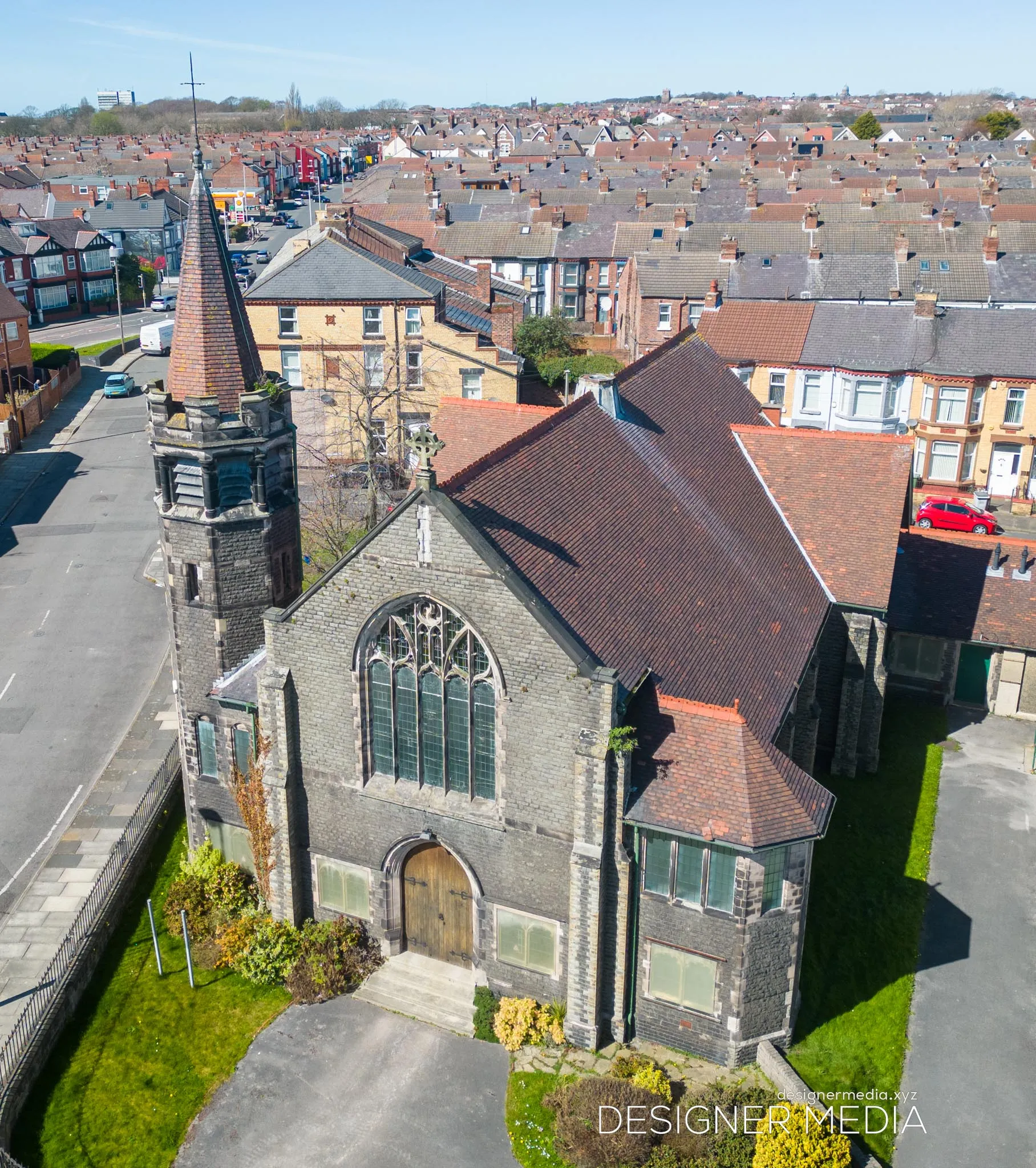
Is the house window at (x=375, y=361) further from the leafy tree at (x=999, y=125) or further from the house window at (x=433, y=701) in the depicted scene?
the leafy tree at (x=999, y=125)

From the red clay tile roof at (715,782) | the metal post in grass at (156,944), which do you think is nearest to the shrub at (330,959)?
the metal post in grass at (156,944)

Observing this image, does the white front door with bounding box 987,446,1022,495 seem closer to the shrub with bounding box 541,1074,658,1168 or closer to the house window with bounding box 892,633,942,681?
the house window with bounding box 892,633,942,681

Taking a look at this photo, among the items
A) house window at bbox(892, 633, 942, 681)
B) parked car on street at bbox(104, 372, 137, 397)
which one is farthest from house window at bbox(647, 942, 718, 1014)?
parked car on street at bbox(104, 372, 137, 397)

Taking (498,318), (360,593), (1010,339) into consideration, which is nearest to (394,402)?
(498,318)

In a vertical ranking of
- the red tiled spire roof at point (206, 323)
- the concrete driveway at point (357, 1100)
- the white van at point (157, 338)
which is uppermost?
the red tiled spire roof at point (206, 323)

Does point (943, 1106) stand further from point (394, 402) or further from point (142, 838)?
point (394, 402)

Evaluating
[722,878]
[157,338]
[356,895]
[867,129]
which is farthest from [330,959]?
[867,129]

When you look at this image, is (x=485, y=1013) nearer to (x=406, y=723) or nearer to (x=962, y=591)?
(x=406, y=723)
